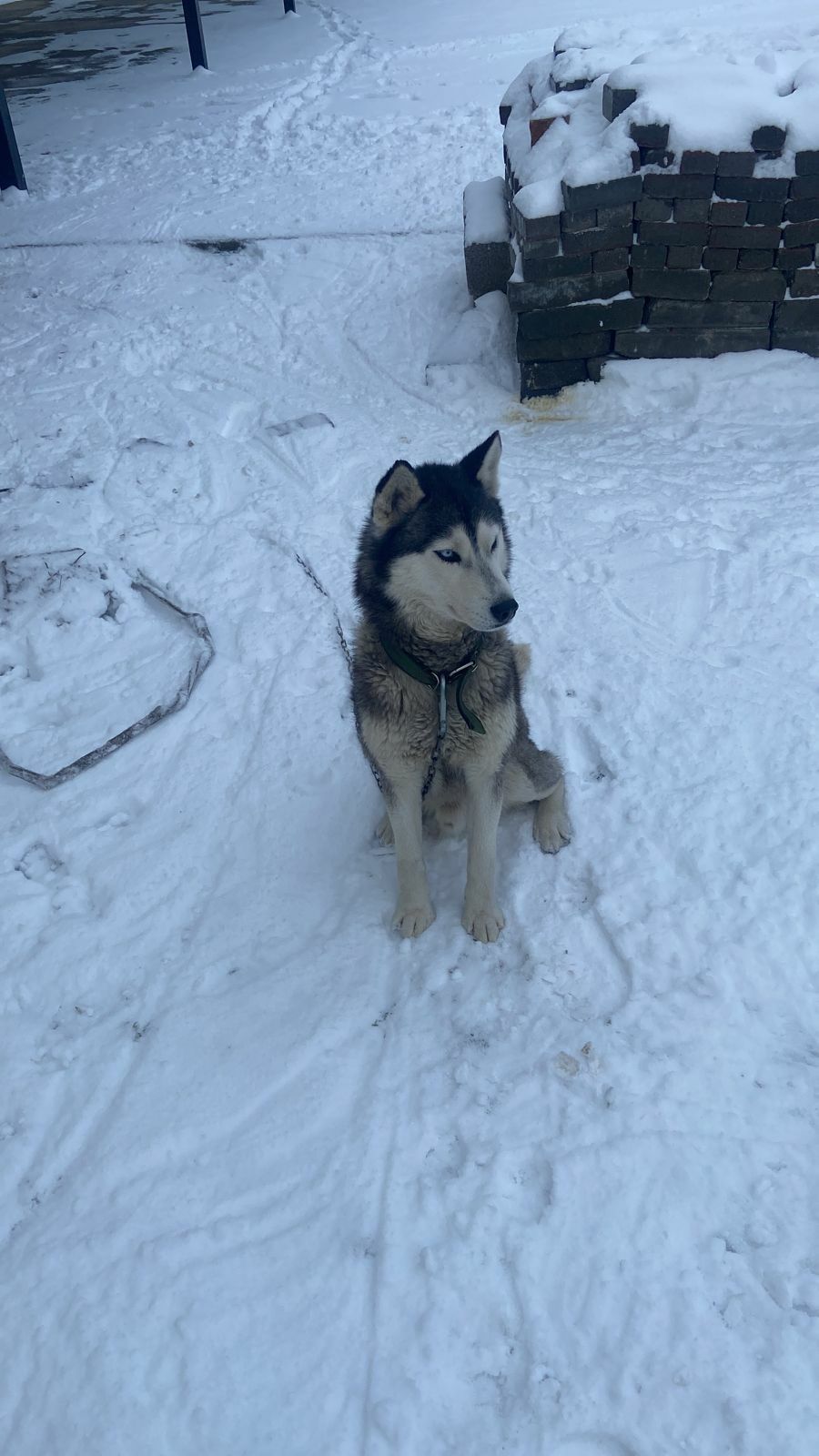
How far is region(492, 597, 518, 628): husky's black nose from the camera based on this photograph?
2600mm

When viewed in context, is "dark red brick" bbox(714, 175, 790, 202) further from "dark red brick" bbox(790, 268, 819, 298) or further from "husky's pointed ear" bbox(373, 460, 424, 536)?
"husky's pointed ear" bbox(373, 460, 424, 536)

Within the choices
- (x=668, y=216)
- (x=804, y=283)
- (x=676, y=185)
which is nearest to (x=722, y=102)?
(x=676, y=185)

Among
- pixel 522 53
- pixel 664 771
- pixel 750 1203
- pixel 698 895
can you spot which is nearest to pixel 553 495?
pixel 664 771

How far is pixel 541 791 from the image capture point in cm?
331

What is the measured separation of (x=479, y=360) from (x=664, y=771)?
179 inches

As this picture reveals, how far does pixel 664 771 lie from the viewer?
3.64 meters

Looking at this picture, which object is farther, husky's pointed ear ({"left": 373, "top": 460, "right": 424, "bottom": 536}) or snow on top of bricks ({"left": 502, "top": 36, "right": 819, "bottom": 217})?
snow on top of bricks ({"left": 502, "top": 36, "right": 819, "bottom": 217})

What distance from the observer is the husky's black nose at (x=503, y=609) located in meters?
2.60

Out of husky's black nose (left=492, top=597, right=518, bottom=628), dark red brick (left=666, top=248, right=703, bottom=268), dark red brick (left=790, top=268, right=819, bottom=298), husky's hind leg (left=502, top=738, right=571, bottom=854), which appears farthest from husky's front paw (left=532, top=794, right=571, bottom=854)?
dark red brick (left=790, top=268, right=819, bottom=298)

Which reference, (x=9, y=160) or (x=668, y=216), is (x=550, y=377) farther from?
(x=9, y=160)

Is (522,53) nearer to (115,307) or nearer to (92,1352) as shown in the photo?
(115,307)

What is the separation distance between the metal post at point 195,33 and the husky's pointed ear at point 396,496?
14.7 m

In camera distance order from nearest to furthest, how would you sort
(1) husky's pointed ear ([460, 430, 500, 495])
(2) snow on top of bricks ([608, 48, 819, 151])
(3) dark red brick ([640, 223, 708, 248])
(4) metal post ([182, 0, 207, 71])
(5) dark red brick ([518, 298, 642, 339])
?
(1) husky's pointed ear ([460, 430, 500, 495]), (2) snow on top of bricks ([608, 48, 819, 151]), (3) dark red brick ([640, 223, 708, 248]), (5) dark red brick ([518, 298, 642, 339]), (4) metal post ([182, 0, 207, 71])

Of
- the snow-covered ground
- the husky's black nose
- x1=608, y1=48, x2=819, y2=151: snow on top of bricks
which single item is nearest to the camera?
the snow-covered ground
